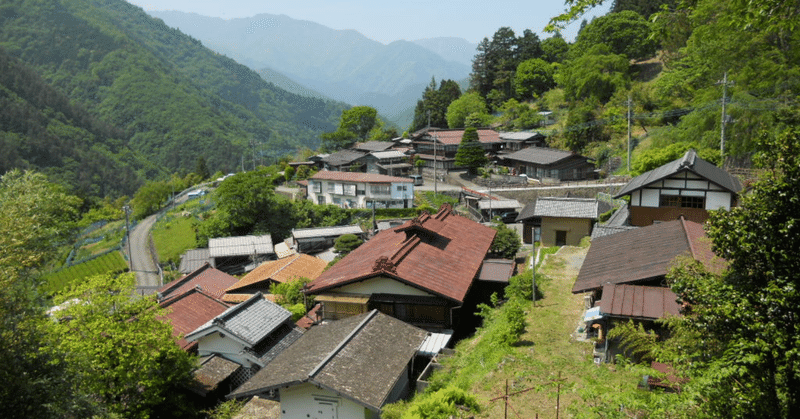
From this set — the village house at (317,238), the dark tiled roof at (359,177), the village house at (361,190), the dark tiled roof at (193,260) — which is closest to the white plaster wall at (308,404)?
the village house at (317,238)

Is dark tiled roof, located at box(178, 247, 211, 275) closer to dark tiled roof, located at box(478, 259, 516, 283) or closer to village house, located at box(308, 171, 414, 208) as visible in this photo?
village house, located at box(308, 171, 414, 208)

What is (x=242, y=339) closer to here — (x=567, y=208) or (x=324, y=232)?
(x=567, y=208)

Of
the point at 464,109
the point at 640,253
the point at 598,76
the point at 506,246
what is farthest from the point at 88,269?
the point at 598,76

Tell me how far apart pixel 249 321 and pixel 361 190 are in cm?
3016

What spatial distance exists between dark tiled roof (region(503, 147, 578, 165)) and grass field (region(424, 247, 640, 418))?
28901mm

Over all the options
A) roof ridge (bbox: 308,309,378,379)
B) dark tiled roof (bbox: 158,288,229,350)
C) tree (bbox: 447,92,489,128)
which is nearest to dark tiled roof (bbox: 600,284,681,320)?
roof ridge (bbox: 308,309,378,379)

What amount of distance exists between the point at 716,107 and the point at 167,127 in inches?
4138

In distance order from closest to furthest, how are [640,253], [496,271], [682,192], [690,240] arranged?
1. [690,240]
2. [640,253]
3. [496,271]
4. [682,192]

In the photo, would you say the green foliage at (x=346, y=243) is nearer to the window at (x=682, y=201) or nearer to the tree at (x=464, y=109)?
the window at (x=682, y=201)

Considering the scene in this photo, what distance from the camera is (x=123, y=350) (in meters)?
13.4

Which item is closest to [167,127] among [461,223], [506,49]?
[506,49]

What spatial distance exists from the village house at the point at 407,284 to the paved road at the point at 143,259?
17.7m

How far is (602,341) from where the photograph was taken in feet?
41.1

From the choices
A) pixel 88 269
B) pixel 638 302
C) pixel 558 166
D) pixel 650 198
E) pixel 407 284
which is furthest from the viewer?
pixel 558 166
